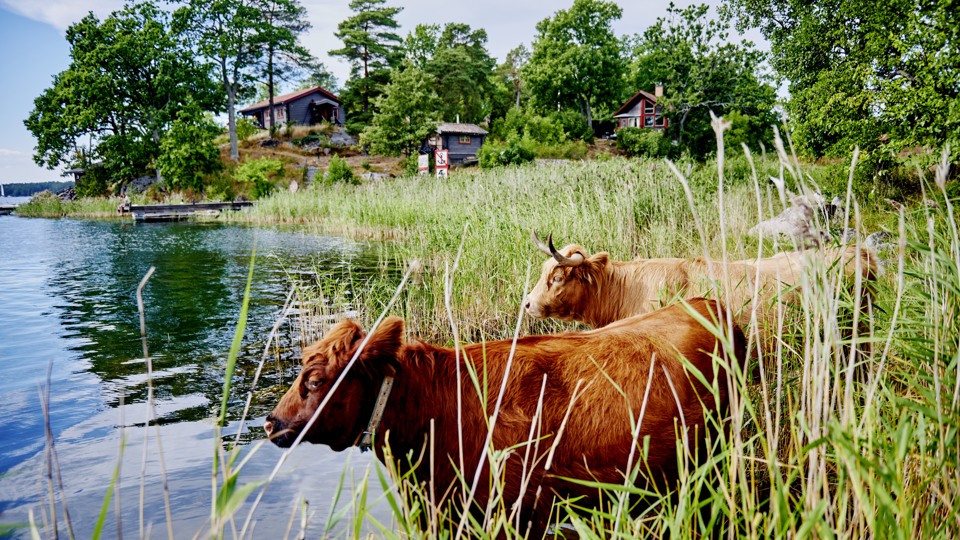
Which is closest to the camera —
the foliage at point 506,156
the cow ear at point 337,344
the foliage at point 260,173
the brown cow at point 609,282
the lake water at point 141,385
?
the cow ear at point 337,344

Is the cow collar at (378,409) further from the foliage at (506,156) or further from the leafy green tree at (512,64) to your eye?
the leafy green tree at (512,64)

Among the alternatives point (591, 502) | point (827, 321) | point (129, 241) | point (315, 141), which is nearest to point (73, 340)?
point (591, 502)

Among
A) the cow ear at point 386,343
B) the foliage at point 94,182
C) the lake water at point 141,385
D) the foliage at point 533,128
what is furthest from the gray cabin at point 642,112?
the cow ear at point 386,343

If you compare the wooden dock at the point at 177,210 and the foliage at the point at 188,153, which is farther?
the foliage at the point at 188,153

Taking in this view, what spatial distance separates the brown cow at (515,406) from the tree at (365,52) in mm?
60917

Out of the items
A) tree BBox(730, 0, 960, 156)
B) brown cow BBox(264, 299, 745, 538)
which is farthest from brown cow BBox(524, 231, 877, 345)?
tree BBox(730, 0, 960, 156)

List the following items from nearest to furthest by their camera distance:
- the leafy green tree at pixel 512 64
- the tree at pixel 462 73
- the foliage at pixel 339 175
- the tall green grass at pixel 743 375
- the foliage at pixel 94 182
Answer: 1. the tall green grass at pixel 743 375
2. the foliage at pixel 339 175
3. the foliage at pixel 94 182
4. the tree at pixel 462 73
5. the leafy green tree at pixel 512 64

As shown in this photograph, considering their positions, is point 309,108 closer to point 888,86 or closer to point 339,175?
point 339,175

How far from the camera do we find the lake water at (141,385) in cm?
414

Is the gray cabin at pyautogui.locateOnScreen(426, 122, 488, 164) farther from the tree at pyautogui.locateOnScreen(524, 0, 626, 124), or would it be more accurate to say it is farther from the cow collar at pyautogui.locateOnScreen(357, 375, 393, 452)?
the cow collar at pyautogui.locateOnScreen(357, 375, 393, 452)

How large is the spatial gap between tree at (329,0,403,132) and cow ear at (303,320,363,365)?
60862mm

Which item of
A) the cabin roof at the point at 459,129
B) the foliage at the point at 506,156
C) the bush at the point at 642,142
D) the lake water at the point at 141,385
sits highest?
the cabin roof at the point at 459,129

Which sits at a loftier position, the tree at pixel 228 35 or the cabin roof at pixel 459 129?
the tree at pixel 228 35

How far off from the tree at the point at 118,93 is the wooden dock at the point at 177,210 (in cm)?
1428
